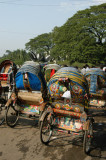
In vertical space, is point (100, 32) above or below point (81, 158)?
above

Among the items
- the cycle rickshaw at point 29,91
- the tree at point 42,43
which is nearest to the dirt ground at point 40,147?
the cycle rickshaw at point 29,91

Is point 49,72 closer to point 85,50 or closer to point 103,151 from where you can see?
point 103,151

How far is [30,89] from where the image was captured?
514 cm

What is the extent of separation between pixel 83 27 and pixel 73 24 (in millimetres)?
2449

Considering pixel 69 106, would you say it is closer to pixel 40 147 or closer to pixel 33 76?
pixel 40 147

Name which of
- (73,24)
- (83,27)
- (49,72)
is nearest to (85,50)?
(83,27)

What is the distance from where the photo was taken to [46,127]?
4.41 meters

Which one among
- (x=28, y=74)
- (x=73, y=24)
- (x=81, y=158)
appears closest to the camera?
(x=81, y=158)

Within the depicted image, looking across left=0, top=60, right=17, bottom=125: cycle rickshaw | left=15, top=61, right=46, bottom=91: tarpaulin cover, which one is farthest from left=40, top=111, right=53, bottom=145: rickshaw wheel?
left=0, top=60, right=17, bottom=125: cycle rickshaw

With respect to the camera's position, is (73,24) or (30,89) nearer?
(30,89)

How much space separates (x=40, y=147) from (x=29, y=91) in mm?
1765

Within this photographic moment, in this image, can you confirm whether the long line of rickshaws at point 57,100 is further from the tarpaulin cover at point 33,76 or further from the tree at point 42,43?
the tree at point 42,43

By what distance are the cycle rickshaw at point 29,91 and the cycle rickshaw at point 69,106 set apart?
615mm

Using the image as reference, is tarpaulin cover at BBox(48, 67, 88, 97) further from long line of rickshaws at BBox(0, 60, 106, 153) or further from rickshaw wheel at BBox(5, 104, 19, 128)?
rickshaw wheel at BBox(5, 104, 19, 128)
